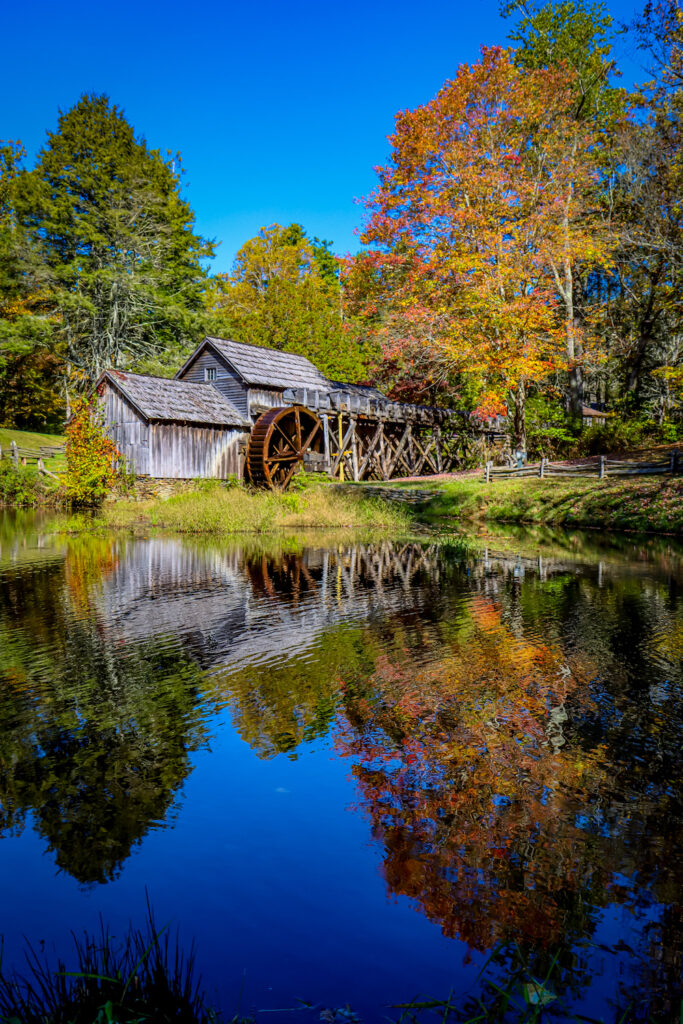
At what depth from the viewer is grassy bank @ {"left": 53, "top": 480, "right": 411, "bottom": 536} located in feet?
68.5

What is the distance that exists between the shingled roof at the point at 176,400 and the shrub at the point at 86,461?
1.83 m

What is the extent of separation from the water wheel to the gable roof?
1942mm

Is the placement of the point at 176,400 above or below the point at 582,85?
below

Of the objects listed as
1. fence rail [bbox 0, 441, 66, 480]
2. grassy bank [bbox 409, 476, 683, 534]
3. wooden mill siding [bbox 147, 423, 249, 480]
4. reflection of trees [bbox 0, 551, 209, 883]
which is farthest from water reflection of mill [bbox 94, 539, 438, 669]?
fence rail [bbox 0, 441, 66, 480]

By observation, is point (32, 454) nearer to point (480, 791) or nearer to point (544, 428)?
point (544, 428)

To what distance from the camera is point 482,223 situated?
960 inches

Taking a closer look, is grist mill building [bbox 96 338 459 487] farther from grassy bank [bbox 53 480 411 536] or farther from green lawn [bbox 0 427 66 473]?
green lawn [bbox 0 427 66 473]

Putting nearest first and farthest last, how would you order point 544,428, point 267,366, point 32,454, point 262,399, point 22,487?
point 22,487
point 262,399
point 267,366
point 544,428
point 32,454

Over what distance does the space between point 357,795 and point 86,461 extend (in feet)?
77.7

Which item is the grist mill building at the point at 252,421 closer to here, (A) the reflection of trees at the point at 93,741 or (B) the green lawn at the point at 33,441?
(B) the green lawn at the point at 33,441

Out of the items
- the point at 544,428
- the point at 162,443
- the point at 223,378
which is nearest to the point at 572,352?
the point at 544,428

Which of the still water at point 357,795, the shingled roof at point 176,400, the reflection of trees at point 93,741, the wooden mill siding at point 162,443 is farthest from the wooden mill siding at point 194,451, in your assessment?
the reflection of trees at point 93,741

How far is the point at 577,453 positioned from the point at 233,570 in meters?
23.2

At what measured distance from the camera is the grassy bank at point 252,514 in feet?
68.5
